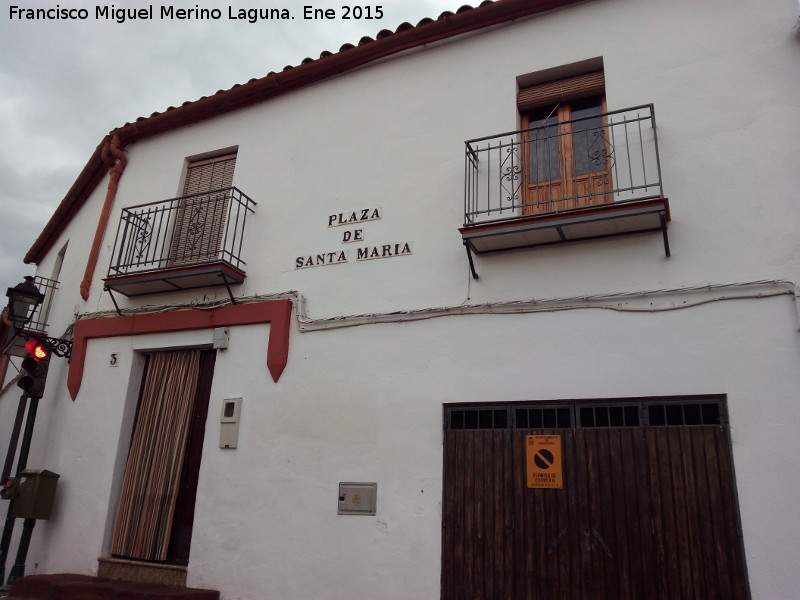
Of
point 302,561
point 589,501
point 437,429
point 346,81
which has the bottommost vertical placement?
point 302,561

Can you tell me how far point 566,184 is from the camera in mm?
6320

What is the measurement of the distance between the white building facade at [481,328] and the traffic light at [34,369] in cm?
24

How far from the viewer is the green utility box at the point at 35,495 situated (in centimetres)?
730

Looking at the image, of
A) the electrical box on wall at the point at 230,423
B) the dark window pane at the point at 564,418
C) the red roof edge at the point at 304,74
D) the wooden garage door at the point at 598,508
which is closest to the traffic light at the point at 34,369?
the electrical box on wall at the point at 230,423

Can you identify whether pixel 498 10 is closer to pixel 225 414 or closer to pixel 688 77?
pixel 688 77

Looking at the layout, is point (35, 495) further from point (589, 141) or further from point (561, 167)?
point (589, 141)

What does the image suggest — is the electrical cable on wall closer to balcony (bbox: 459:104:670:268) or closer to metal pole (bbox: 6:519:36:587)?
balcony (bbox: 459:104:670:268)

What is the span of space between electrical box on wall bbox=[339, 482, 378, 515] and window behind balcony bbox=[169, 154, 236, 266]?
131 inches

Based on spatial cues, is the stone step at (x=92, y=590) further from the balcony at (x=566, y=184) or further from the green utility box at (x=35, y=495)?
the balcony at (x=566, y=184)

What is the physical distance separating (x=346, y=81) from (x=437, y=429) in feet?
15.1

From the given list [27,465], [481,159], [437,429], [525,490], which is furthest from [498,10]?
[27,465]

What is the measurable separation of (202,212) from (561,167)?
4.74 metres

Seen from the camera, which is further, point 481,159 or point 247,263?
point 247,263

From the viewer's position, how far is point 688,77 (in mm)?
5953
